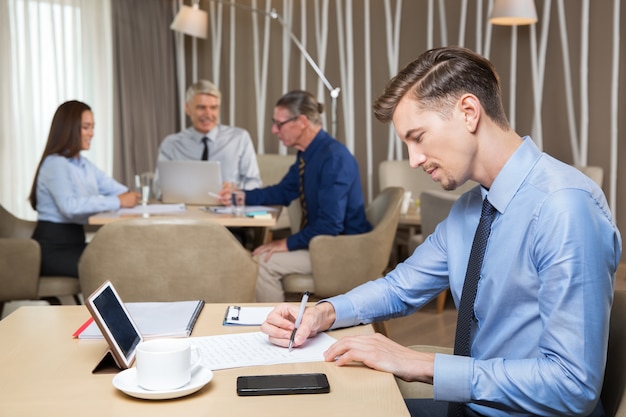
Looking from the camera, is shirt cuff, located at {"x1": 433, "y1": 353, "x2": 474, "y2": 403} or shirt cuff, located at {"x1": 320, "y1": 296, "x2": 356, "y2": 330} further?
shirt cuff, located at {"x1": 320, "y1": 296, "x2": 356, "y2": 330}

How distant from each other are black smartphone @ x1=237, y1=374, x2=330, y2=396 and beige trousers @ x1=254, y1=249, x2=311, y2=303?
7.49 feet

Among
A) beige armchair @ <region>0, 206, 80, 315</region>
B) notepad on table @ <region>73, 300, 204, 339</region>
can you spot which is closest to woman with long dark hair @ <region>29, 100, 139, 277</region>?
beige armchair @ <region>0, 206, 80, 315</region>

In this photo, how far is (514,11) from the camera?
5305mm

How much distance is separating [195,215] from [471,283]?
2.29 m

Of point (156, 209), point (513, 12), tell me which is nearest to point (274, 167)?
point (513, 12)

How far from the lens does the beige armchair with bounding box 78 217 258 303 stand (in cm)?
262

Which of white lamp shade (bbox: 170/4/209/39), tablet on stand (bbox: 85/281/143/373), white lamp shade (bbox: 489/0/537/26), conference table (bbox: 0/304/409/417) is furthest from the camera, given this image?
white lamp shade (bbox: 170/4/209/39)

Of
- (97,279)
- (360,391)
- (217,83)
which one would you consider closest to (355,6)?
(217,83)

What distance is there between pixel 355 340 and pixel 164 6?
19.4 feet

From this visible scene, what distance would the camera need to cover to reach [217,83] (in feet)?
23.0

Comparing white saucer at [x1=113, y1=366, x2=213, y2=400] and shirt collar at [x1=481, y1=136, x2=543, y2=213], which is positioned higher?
shirt collar at [x1=481, y1=136, x2=543, y2=213]

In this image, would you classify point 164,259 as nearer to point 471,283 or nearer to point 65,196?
point 65,196

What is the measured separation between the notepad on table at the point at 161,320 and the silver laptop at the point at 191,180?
86.8 inches

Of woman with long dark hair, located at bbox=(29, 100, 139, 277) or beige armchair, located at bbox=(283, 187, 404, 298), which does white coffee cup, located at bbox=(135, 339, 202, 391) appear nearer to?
beige armchair, located at bbox=(283, 187, 404, 298)
